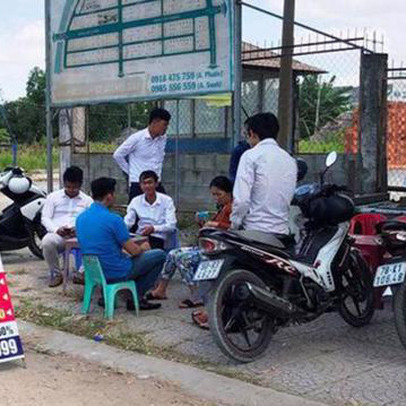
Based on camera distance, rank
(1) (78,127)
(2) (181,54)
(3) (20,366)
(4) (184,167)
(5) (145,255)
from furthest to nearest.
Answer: (1) (78,127) → (4) (184,167) → (2) (181,54) → (5) (145,255) → (3) (20,366)

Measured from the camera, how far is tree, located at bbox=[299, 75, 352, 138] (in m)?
11.1

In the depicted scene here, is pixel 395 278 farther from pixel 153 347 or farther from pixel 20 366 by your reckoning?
pixel 20 366

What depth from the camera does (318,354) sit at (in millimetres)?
5234

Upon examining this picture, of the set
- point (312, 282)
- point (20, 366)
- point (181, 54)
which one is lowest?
point (20, 366)

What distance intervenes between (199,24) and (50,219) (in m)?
2.73

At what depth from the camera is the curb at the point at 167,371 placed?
4.37m

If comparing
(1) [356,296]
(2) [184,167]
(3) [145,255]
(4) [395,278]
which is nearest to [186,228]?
(2) [184,167]

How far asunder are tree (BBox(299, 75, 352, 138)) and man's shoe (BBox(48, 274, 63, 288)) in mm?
4715

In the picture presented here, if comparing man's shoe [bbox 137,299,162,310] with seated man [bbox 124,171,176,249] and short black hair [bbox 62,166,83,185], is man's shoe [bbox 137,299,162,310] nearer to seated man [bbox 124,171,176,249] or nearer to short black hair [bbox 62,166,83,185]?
seated man [bbox 124,171,176,249]

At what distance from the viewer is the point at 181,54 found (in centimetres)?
845

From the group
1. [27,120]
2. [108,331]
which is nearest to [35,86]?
[27,120]

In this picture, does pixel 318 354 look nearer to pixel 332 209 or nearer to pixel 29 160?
pixel 332 209

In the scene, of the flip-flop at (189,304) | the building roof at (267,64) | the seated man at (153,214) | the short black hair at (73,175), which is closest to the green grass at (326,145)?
the building roof at (267,64)

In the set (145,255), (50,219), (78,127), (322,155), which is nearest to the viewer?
(145,255)
